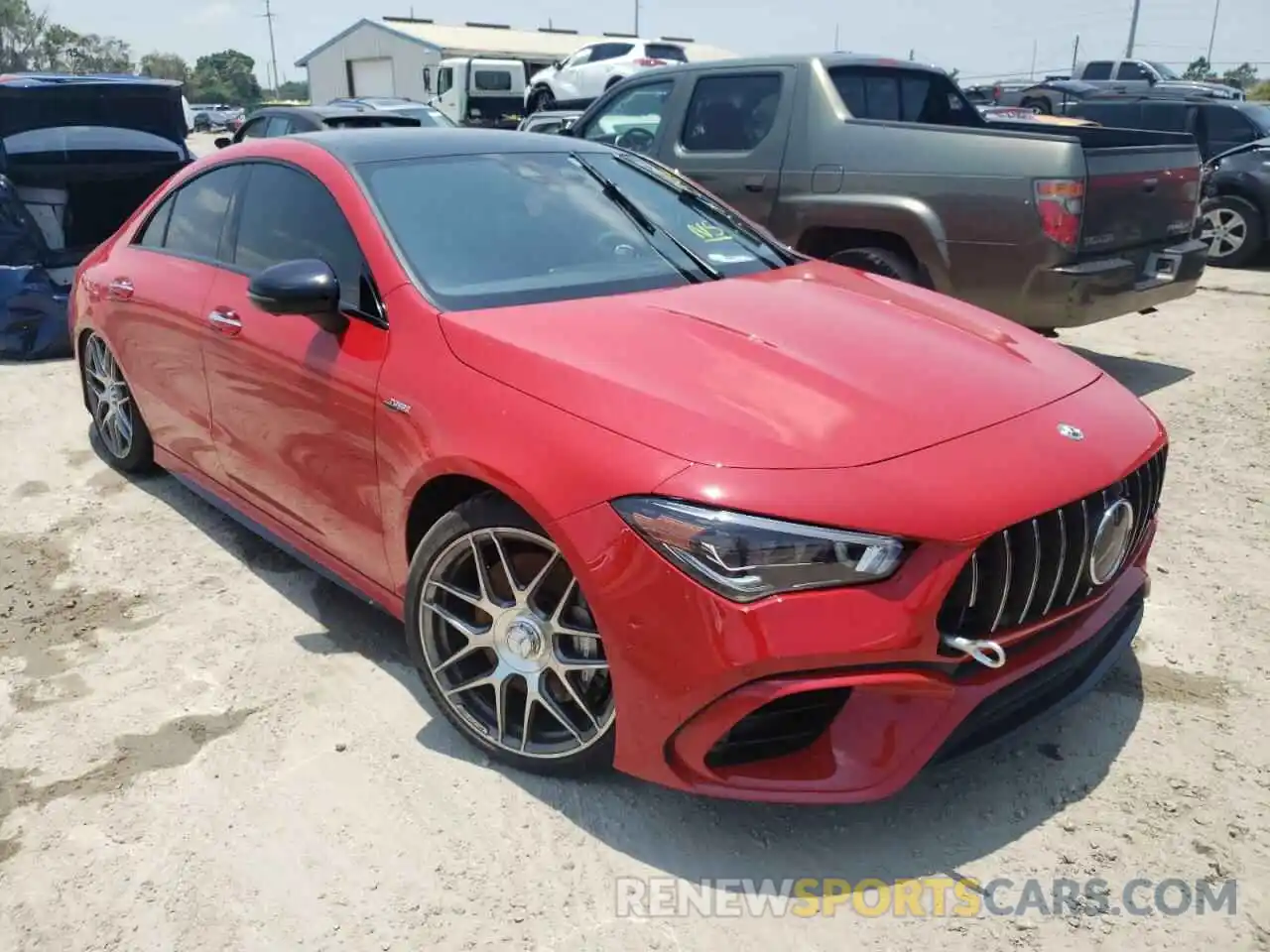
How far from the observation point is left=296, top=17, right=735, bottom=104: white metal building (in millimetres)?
44250

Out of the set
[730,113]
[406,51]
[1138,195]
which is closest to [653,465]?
[1138,195]

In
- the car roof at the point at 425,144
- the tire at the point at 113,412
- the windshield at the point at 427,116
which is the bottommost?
the tire at the point at 113,412

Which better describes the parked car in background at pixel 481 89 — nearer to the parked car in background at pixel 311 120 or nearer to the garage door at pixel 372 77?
the parked car in background at pixel 311 120

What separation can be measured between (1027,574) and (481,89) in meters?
25.3

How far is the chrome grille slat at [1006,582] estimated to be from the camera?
→ 2.28 m

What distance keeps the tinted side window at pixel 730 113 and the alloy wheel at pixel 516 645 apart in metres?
4.43

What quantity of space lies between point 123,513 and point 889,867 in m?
3.62

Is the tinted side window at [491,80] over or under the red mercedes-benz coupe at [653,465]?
over

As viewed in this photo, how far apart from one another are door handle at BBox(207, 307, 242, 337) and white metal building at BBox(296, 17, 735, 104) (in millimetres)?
Answer: 39430

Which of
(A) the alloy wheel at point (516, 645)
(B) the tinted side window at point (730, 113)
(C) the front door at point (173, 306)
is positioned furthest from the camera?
(B) the tinted side window at point (730, 113)

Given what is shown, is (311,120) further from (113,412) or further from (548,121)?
(113,412)

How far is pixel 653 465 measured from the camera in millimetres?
2281

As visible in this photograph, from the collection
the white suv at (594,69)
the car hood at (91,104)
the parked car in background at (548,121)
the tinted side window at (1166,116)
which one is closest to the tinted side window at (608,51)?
the white suv at (594,69)

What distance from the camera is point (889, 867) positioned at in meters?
2.46
